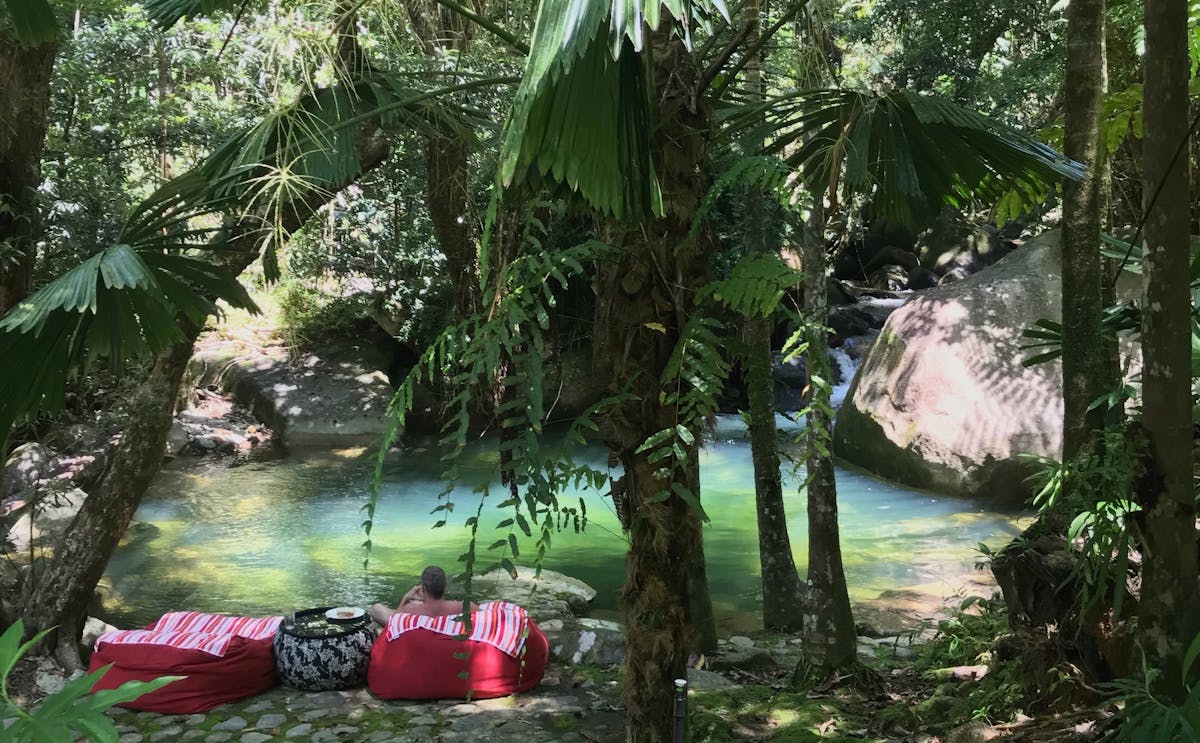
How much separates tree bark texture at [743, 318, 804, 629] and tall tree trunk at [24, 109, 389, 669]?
9.08 ft

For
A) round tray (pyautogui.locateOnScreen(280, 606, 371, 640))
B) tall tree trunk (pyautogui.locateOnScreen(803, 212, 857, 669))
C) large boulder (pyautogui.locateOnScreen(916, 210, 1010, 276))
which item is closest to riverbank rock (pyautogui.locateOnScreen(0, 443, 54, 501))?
round tray (pyautogui.locateOnScreen(280, 606, 371, 640))

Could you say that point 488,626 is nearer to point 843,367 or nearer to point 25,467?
point 25,467

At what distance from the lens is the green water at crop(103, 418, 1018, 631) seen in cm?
806

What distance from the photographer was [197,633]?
5188mm

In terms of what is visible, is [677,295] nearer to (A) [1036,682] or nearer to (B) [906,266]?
(A) [1036,682]

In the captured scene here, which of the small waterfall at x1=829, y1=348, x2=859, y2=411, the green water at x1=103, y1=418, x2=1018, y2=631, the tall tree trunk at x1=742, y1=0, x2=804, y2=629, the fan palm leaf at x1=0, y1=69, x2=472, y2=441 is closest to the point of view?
the fan palm leaf at x1=0, y1=69, x2=472, y2=441

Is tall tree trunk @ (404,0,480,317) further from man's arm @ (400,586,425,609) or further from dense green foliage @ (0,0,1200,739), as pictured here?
man's arm @ (400,586,425,609)

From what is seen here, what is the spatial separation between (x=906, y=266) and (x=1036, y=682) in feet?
50.1

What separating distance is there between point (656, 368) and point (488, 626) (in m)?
2.69

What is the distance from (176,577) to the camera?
27.9 ft

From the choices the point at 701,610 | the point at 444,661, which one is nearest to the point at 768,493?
the point at 701,610

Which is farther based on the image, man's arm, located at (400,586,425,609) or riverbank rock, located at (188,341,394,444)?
riverbank rock, located at (188,341,394,444)

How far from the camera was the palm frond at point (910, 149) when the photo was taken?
332cm

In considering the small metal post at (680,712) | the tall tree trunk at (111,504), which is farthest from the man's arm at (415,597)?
the small metal post at (680,712)
